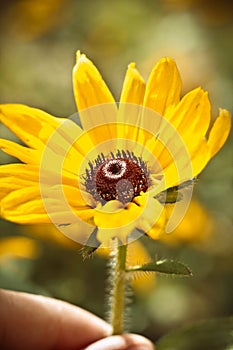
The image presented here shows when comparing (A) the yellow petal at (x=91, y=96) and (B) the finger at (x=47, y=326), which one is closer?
(A) the yellow petal at (x=91, y=96)

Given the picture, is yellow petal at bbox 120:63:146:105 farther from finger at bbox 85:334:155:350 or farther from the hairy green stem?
finger at bbox 85:334:155:350

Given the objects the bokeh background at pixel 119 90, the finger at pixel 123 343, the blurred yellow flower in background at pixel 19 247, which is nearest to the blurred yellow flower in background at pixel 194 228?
the bokeh background at pixel 119 90

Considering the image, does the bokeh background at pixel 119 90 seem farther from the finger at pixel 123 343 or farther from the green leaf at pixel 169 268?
the green leaf at pixel 169 268

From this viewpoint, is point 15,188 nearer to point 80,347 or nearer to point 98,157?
point 98,157

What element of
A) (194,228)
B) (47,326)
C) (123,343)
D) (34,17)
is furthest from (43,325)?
(34,17)

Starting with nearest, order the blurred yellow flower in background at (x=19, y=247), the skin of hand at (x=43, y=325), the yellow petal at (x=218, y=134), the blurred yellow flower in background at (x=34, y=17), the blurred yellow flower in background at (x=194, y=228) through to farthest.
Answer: the yellow petal at (x=218, y=134) → the skin of hand at (x=43, y=325) → the blurred yellow flower in background at (x=19, y=247) → the blurred yellow flower in background at (x=194, y=228) → the blurred yellow flower in background at (x=34, y=17)

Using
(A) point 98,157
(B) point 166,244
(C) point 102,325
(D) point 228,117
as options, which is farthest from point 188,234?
(D) point 228,117
